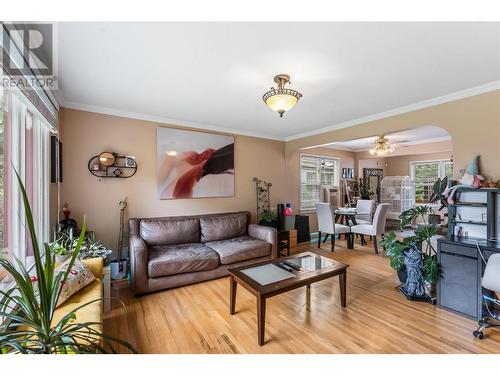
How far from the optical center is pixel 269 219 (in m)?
4.27

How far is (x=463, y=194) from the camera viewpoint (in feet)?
8.13

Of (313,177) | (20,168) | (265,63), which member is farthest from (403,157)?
(20,168)

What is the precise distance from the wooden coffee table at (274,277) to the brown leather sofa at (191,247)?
0.81 m

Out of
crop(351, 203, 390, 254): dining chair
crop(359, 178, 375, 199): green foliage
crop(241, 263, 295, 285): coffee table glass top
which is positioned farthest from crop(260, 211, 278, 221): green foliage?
crop(359, 178, 375, 199): green foliage

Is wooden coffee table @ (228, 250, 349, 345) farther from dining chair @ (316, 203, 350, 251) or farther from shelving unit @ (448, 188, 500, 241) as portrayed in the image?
dining chair @ (316, 203, 350, 251)

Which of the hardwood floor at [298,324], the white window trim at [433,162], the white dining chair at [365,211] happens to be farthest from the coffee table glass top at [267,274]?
the white window trim at [433,162]

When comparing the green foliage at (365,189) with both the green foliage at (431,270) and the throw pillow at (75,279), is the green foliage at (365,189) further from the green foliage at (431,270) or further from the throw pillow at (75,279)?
the throw pillow at (75,279)

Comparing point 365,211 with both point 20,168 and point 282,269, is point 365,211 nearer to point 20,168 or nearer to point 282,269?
point 282,269

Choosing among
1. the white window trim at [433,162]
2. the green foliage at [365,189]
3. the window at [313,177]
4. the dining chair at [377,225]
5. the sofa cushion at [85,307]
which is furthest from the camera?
the green foliage at [365,189]

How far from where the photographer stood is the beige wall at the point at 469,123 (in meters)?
2.30

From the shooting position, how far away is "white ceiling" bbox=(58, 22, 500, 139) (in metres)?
1.52

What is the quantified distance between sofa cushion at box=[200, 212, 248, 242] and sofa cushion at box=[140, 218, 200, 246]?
0.13 m

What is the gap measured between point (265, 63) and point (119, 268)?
3.05 meters
